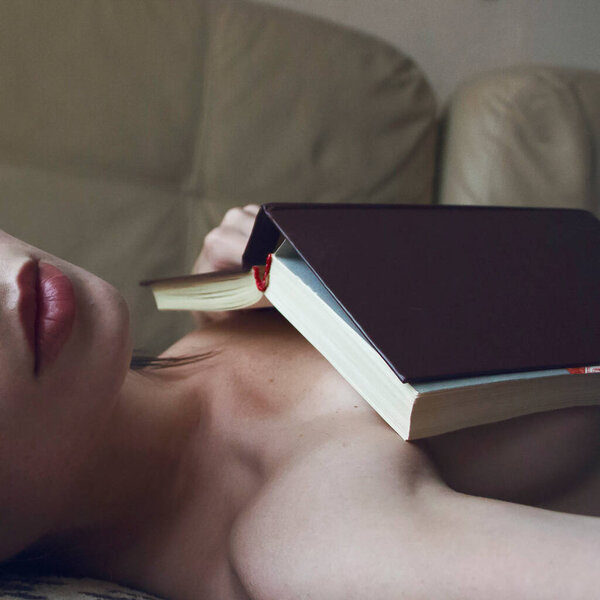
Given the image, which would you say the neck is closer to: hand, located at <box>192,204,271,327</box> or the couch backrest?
hand, located at <box>192,204,271,327</box>

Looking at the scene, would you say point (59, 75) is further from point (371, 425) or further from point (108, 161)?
point (371, 425)

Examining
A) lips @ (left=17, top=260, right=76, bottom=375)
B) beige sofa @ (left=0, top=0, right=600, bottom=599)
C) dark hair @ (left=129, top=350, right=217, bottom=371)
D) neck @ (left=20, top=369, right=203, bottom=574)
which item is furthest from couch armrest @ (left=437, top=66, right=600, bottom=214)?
lips @ (left=17, top=260, right=76, bottom=375)

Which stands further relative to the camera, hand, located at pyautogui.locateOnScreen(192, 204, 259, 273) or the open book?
hand, located at pyautogui.locateOnScreen(192, 204, 259, 273)

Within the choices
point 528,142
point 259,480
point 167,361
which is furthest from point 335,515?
point 528,142

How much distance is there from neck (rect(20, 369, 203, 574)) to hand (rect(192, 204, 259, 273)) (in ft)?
0.77

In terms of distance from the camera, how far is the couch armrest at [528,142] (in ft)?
4.55

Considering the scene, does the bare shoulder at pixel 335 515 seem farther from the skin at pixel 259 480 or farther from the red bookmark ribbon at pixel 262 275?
the red bookmark ribbon at pixel 262 275

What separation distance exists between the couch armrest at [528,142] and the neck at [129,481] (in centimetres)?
90

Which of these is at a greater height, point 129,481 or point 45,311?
point 45,311

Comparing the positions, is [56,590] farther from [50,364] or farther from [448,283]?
[448,283]

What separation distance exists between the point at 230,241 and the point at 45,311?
14.5 inches

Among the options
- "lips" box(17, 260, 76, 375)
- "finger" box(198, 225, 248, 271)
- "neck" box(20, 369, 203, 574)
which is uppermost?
"lips" box(17, 260, 76, 375)

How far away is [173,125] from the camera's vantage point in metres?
1.24

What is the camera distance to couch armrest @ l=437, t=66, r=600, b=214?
4.55 ft
